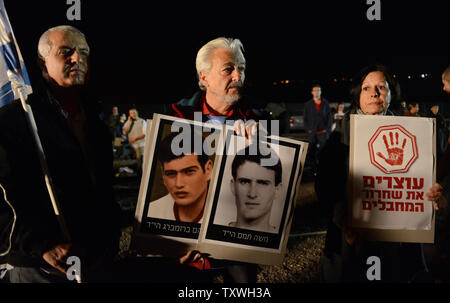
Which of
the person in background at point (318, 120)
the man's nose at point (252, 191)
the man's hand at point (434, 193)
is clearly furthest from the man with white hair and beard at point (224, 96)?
the person in background at point (318, 120)

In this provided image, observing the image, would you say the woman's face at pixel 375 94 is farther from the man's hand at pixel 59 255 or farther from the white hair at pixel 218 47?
the man's hand at pixel 59 255

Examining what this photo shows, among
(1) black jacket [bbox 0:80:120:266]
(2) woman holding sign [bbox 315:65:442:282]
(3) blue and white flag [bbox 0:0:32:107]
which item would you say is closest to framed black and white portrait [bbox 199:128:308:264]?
(2) woman holding sign [bbox 315:65:442:282]

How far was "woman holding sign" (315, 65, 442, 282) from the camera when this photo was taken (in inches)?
78.0

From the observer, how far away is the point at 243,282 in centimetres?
204

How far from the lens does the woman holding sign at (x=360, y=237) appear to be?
1.98m

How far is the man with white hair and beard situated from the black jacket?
1.89 feet

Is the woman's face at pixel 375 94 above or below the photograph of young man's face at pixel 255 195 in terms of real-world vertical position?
above

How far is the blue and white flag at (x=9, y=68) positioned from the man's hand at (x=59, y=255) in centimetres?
77

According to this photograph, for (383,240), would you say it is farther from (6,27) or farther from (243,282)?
(6,27)

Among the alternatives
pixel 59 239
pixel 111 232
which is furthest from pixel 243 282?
pixel 59 239

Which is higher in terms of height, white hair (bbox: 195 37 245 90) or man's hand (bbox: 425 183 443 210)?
white hair (bbox: 195 37 245 90)

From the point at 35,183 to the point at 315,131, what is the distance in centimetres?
684

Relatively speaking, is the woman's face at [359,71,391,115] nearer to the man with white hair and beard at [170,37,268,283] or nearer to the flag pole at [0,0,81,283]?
the man with white hair and beard at [170,37,268,283]

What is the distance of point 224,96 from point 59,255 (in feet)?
4.00
